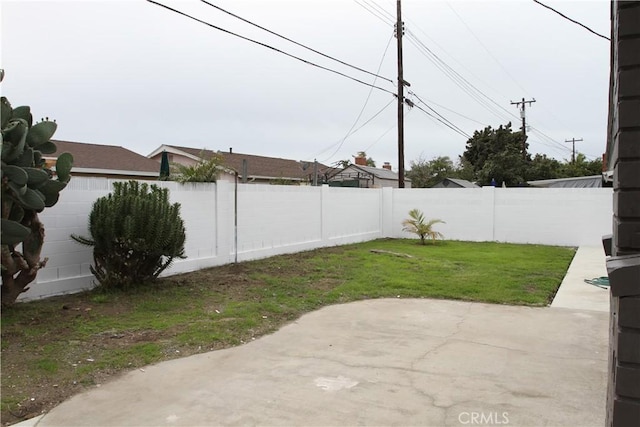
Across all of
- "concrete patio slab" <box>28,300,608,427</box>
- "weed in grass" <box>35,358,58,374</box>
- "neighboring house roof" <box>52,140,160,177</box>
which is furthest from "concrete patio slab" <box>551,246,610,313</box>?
"neighboring house roof" <box>52,140,160,177</box>

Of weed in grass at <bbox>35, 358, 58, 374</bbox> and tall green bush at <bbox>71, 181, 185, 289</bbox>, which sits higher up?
tall green bush at <bbox>71, 181, 185, 289</bbox>

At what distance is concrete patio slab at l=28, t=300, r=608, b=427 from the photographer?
3.62m

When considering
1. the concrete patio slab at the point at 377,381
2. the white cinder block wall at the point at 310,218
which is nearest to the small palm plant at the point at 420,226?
the white cinder block wall at the point at 310,218

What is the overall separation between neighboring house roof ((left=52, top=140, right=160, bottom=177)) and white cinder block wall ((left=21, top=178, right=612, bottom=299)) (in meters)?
10.6

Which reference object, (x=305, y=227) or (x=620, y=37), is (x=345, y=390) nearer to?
(x=620, y=37)

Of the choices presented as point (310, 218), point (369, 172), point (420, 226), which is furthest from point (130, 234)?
point (369, 172)

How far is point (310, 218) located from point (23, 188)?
8823 millimetres

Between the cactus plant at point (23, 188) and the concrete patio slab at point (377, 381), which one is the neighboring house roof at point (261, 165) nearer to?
the cactus plant at point (23, 188)

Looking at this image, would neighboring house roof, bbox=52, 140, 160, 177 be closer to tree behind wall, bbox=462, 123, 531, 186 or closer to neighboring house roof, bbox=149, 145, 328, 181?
neighboring house roof, bbox=149, 145, 328, 181

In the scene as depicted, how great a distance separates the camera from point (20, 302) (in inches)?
261

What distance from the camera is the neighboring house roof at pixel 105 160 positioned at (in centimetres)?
1989

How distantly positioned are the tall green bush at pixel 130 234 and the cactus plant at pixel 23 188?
2.72 ft

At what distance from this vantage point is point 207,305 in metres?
7.10

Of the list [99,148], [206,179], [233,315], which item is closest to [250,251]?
[206,179]
